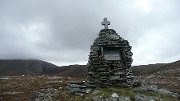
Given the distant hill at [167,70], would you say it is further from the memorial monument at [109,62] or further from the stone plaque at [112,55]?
the stone plaque at [112,55]

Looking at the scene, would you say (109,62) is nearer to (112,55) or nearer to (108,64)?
(108,64)

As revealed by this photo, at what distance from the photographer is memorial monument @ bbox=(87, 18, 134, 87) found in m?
34.3

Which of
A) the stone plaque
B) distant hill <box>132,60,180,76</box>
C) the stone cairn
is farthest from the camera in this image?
distant hill <box>132,60,180,76</box>

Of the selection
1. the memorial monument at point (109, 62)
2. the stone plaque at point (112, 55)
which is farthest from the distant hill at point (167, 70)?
the stone plaque at point (112, 55)

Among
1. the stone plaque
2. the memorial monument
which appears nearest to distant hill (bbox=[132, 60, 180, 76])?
the memorial monument

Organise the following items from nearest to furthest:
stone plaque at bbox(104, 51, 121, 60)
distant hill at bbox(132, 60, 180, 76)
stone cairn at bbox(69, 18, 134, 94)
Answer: stone cairn at bbox(69, 18, 134, 94) → stone plaque at bbox(104, 51, 121, 60) → distant hill at bbox(132, 60, 180, 76)

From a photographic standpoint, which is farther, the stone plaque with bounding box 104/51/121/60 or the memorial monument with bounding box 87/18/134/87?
the stone plaque with bounding box 104/51/121/60

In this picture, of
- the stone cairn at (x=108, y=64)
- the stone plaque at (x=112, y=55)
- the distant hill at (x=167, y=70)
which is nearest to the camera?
the stone cairn at (x=108, y=64)

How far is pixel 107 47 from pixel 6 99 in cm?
1110

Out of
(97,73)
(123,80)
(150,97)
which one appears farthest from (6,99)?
(150,97)

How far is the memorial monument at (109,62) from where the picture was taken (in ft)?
113

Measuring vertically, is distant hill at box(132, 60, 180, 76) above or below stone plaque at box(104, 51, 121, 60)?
above

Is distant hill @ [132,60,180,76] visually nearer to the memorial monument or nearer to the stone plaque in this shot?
the memorial monument

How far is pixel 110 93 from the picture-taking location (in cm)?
3231
